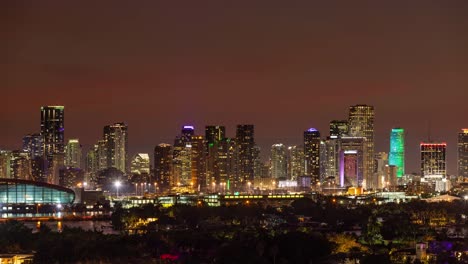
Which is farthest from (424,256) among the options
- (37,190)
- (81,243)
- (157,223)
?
(37,190)

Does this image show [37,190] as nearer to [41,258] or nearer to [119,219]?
[119,219]

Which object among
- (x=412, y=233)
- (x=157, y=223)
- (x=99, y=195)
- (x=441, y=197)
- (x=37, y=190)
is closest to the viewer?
(x=412, y=233)

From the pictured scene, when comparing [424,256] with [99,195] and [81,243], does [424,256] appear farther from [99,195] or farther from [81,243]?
[99,195]

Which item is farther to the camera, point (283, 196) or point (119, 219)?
point (283, 196)

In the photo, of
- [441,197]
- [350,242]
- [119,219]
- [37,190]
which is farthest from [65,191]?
[350,242]

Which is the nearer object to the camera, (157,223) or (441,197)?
(157,223)

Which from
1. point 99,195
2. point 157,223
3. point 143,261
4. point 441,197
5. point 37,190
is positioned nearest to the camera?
point 143,261

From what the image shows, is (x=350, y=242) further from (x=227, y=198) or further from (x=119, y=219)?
(x=227, y=198)

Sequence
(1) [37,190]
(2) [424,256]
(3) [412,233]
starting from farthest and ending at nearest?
(1) [37,190]
(3) [412,233]
(2) [424,256]

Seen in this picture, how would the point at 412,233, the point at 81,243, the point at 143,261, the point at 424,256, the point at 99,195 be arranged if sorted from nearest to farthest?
the point at 143,261 < the point at 81,243 < the point at 424,256 < the point at 412,233 < the point at 99,195
